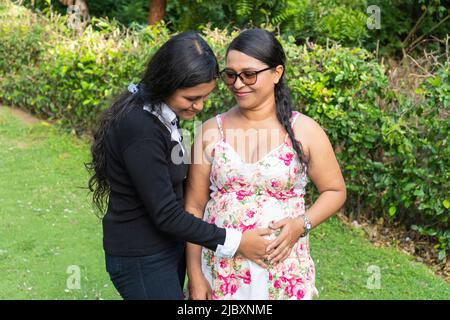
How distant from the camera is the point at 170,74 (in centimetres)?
246

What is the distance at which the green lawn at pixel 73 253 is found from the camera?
4.75 meters

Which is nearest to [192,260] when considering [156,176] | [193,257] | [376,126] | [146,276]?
[193,257]

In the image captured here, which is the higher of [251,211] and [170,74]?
[170,74]

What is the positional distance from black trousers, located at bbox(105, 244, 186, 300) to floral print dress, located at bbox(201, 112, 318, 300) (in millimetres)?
277

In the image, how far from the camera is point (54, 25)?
29.1 ft

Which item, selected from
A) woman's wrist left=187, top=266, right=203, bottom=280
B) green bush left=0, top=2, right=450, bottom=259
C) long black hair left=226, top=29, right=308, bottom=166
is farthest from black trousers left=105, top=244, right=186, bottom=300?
green bush left=0, top=2, right=450, bottom=259

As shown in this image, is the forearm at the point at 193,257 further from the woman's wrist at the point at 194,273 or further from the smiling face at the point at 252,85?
the smiling face at the point at 252,85

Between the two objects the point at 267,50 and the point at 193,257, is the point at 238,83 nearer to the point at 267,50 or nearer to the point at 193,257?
the point at 267,50

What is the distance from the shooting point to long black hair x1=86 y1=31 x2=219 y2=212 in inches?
96.8

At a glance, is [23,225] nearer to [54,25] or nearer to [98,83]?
[98,83]

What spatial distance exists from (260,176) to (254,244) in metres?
0.29

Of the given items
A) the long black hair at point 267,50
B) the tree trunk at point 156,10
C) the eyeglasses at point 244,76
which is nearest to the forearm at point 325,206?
the long black hair at point 267,50
